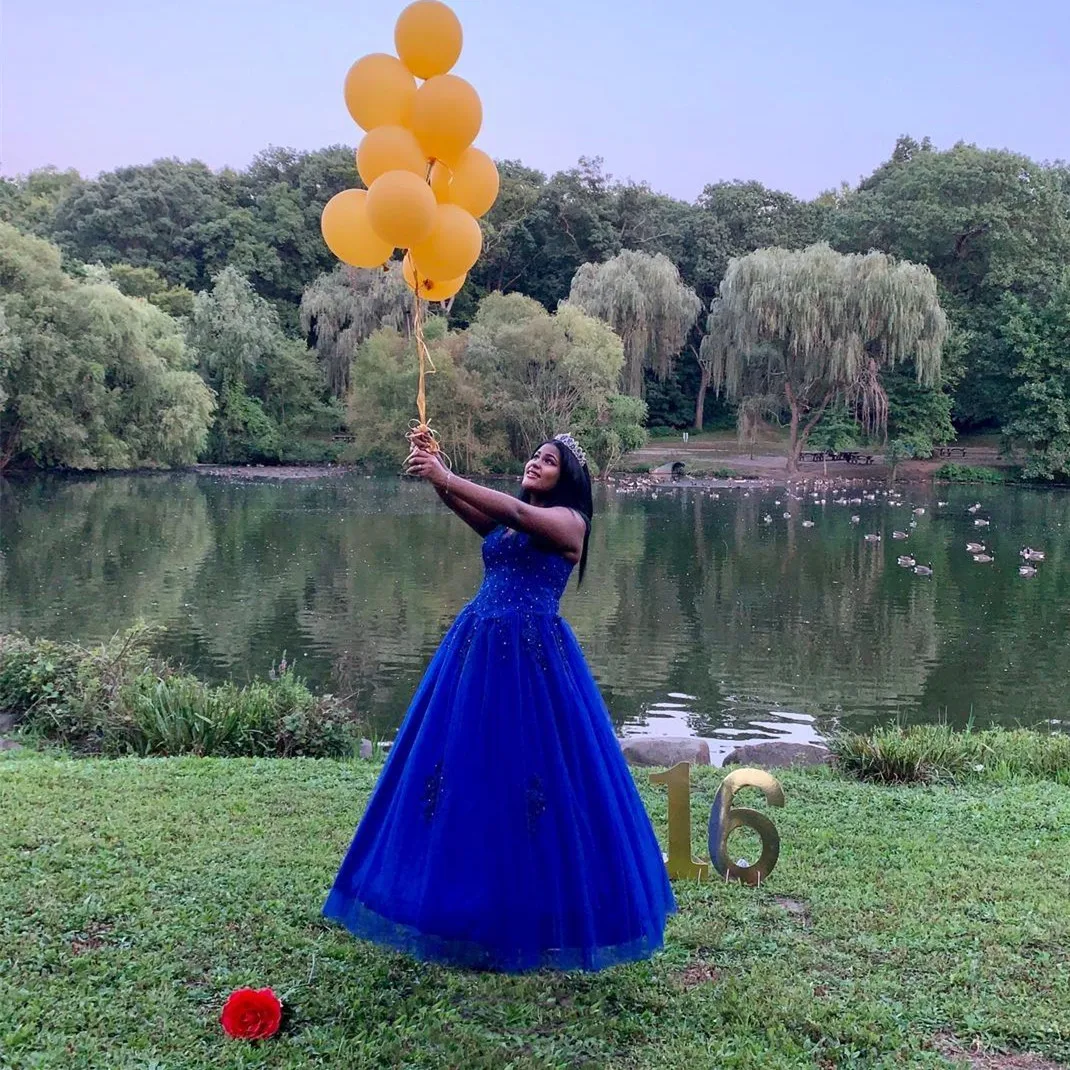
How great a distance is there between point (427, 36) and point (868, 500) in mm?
23834

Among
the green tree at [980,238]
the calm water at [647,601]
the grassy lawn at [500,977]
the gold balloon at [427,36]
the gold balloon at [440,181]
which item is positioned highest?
the green tree at [980,238]

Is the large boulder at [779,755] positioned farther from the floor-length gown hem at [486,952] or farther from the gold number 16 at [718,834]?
the floor-length gown hem at [486,952]

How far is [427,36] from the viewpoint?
3.12 meters

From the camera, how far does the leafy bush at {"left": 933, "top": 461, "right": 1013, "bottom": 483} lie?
30656mm

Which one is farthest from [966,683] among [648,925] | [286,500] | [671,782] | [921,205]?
[921,205]

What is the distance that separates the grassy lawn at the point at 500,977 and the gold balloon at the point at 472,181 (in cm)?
222

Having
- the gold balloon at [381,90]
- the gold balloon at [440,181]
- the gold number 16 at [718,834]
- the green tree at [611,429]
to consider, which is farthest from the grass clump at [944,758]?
the green tree at [611,429]

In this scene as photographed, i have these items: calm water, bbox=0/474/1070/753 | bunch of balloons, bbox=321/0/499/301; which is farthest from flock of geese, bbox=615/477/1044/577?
bunch of balloons, bbox=321/0/499/301

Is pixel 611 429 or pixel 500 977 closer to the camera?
pixel 500 977

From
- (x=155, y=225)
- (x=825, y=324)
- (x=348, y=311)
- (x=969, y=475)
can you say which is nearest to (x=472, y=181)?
(x=825, y=324)

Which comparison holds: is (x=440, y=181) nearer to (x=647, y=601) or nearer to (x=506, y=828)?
(x=506, y=828)

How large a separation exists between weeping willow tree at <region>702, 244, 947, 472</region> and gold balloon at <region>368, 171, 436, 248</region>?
1038 inches

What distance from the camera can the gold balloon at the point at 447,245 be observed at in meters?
3.18

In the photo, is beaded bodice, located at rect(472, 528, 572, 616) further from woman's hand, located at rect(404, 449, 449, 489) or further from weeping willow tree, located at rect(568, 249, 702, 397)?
weeping willow tree, located at rect(568, 249, 702, 397)
